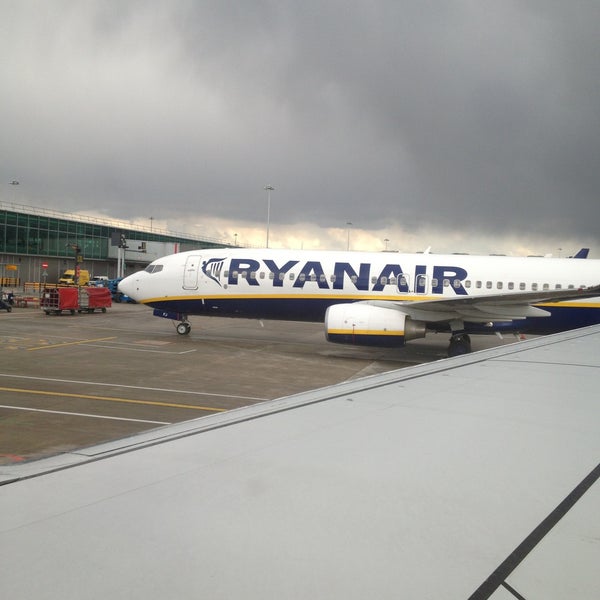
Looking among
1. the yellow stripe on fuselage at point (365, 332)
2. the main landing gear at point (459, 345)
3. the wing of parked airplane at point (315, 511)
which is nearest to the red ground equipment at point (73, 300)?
the yellow stripe on fuselage at point (365, 332)

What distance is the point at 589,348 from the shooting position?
6.21m

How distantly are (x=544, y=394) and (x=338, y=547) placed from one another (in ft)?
9.13

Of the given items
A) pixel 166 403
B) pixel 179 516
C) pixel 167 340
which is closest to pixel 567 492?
pixel 179 516

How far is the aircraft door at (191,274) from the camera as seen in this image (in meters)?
18.9

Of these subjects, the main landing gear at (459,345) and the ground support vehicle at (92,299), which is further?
the ground support vehicle at (92,299)

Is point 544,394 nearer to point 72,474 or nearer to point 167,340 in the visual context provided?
point 72,474

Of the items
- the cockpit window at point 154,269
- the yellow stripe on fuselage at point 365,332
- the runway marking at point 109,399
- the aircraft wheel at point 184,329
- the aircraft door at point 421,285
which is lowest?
the runway marking at point 109,399

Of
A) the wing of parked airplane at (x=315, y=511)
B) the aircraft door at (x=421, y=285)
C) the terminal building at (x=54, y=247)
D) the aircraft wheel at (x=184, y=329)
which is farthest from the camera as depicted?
the terminal building at (x=54, y=247)

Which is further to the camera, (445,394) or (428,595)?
(445,394)

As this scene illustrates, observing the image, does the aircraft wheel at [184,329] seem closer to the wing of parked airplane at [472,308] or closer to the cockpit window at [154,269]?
the cockpit window at [154,269]

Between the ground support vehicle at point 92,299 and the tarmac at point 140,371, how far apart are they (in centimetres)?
461

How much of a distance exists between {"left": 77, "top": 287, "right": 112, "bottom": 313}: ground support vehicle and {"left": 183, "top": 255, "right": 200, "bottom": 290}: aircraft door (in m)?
12.9

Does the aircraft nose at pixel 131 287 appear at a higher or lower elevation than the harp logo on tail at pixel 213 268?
lower

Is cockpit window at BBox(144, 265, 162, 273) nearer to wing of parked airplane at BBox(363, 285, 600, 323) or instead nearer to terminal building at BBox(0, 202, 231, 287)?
wing of parked airplane at BBox(363, 285, 600, 323)
